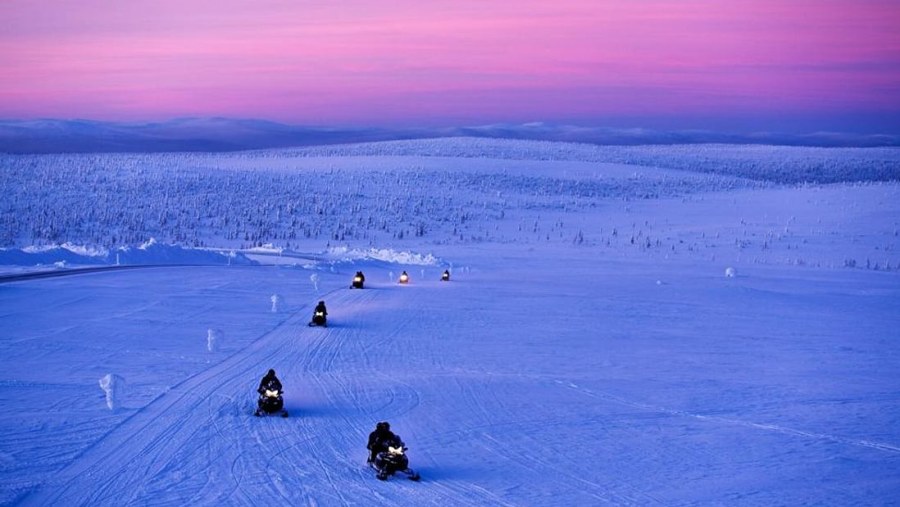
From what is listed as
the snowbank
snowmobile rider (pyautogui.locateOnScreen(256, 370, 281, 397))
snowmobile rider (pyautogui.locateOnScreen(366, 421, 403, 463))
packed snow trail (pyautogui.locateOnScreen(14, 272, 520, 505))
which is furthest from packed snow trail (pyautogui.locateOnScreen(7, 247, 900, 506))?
the snowbank

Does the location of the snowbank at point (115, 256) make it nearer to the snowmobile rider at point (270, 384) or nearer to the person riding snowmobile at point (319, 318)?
the person riding snowmobile at point (319, 318)

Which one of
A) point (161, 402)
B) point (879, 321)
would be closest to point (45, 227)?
point (161, 402)

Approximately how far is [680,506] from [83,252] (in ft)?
104

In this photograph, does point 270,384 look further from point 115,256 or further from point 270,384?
point 115,256

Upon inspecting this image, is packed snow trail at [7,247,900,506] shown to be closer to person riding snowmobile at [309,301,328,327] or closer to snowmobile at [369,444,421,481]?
snowmobile at [369,444,421,481]

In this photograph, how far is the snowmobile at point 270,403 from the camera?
13422mm

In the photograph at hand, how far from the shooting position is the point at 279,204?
6481cm

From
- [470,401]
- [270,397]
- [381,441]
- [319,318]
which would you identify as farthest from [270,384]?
[319,318]

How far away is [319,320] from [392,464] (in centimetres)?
1152

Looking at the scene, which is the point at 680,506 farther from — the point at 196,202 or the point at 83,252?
the point at 196,202

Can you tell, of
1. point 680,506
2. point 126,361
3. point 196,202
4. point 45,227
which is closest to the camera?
point 680,506

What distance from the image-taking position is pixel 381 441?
1113 cm

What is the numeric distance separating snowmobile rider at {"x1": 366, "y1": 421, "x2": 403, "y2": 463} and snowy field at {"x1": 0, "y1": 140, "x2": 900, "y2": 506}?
1.17ft

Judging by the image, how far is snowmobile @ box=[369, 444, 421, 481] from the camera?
11.0 metres
